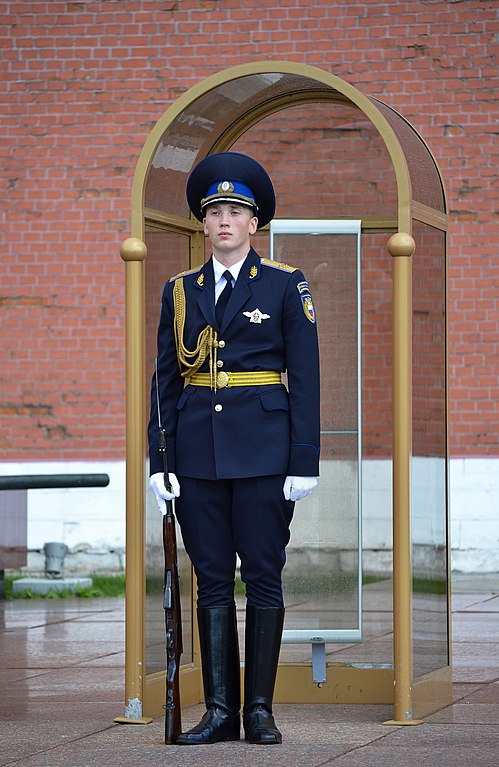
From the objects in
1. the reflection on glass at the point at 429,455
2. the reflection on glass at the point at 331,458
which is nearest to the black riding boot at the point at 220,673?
the reflection on glass at the point at 429,455

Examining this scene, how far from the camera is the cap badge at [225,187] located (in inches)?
175

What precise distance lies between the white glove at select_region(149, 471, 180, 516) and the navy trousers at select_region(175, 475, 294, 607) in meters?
0.05

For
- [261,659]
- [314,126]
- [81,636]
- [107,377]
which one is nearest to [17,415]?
[107,377]

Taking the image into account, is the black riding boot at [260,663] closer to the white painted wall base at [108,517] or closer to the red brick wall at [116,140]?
the white painted wall base at [108,517]

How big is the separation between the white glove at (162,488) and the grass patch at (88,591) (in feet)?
16.1

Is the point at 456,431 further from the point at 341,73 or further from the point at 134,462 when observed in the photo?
the point at 134,462

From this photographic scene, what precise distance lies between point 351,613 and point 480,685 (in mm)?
648

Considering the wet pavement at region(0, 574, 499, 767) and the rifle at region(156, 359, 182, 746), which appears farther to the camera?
the rifle at region(156, 359, 182, 746)

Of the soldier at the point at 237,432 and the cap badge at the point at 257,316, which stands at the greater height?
the cap badge at the point at 257,316

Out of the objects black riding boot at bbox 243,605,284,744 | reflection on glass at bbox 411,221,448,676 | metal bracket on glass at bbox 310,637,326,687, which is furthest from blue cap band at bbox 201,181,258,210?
A: metal bracket on glass at bbox 310,637,326,687

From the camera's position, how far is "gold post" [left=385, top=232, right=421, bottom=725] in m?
4.53

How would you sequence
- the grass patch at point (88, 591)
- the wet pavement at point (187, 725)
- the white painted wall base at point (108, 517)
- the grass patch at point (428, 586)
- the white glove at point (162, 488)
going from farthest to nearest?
1. the white painted wall base at point (108, 517)
2. the grass patch at point (88, 591)
3. the grass patch at point (428, 586)
4. the white glove at point (162, 488)
5. the wet pavement at point (187, 725)

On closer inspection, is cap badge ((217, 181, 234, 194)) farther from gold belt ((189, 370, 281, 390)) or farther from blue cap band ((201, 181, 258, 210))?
gold belt ((189, 370, 281, 390))

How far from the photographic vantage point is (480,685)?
5441 millimetres
